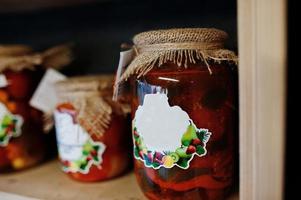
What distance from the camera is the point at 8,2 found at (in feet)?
2.16

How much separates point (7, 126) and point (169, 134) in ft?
1.08

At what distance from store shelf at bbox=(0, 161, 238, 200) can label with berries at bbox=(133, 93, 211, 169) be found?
10 centimetres

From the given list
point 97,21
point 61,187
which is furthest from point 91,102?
point 97,21

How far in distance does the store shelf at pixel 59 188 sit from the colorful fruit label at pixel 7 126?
7 cm

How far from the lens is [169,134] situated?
40 centimetres

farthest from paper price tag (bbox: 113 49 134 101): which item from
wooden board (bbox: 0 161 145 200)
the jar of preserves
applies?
wooden board (bbox: 0 161 145 200)

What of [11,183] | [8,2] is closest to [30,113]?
[11,183]

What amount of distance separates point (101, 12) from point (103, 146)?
0.32 meters

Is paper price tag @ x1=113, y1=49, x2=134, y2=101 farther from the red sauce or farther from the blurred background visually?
the blurred background

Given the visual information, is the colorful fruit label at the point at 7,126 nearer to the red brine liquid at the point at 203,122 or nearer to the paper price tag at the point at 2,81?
the paper price tag at the point at 2,81

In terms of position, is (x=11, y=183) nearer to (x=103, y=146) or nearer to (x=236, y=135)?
(x=103, y=146)

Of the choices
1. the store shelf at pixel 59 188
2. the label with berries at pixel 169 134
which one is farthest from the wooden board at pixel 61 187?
the label with berries at pixel 169 134

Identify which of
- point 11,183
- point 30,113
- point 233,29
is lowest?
point 11,183

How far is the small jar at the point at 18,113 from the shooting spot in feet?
1.88
